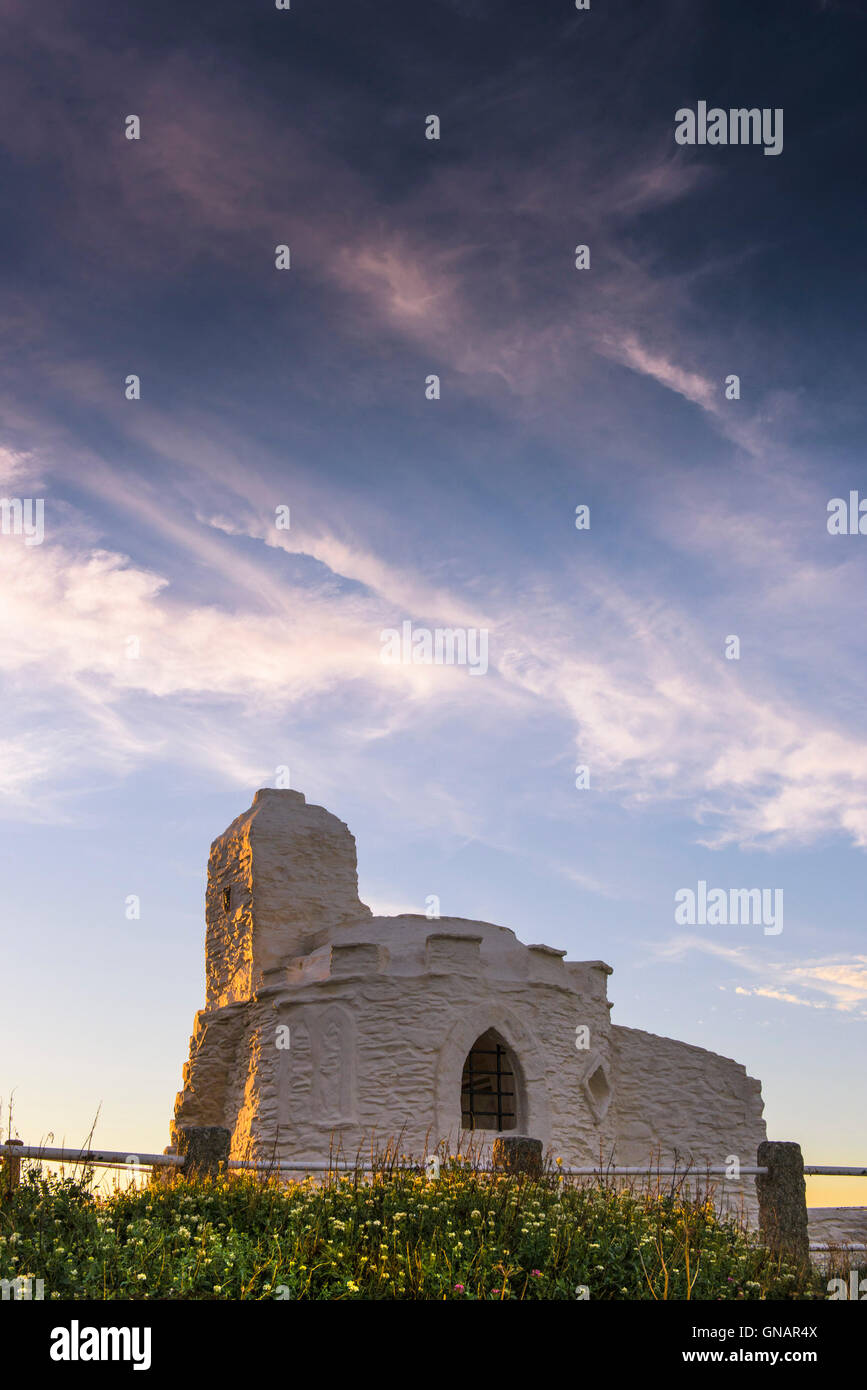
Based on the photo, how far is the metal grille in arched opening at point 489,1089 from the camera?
770 inches

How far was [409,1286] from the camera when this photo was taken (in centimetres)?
759

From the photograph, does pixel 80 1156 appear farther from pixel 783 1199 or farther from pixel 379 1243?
pixel 783 1199

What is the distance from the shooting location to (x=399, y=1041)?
18.6 meters

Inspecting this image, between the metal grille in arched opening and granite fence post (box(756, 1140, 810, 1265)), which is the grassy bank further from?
the metal grille in arched opening

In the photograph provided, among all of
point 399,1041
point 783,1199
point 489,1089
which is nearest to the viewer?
point 783,1199

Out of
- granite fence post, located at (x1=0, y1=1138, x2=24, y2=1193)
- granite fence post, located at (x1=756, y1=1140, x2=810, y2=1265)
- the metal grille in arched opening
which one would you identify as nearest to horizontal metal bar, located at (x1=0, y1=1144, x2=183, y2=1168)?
granite fence post, located at (x1=0, y1=1138, x2=24, y2=1193)

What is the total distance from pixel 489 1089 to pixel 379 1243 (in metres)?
12.6

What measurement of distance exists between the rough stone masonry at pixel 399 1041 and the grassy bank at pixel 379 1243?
7.14m

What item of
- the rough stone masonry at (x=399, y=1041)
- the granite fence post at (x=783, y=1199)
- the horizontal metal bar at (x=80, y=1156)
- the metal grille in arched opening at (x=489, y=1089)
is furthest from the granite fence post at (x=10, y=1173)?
the metal grille in arched opening at (x=489, y=1089)

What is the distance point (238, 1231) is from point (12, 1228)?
69.0 inches

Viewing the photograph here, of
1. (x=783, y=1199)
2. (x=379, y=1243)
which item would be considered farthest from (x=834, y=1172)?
(x=379, y=1243)

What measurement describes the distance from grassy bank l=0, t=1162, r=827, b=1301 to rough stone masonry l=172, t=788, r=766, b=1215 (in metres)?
7.14

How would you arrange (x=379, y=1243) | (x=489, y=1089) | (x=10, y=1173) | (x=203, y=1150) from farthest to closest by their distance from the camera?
1. (x=489, y=1089)
2. (x=203, y=1150)
3. (x=10, y=1173)
4. (x=379, y=1243)

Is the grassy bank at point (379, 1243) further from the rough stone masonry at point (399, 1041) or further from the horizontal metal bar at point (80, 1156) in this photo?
the rough stone masonry at point (399, 1041)
